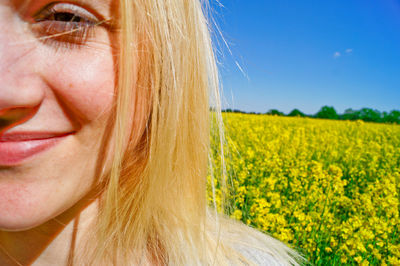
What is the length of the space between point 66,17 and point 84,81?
144mm

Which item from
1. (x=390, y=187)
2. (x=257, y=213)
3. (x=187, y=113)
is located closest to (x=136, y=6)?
(x=187, y=113)

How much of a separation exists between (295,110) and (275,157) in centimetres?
3181

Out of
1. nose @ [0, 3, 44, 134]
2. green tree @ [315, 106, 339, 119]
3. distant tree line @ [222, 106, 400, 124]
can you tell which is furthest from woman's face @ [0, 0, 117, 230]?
green tree @ [315, 106, 339, 119]

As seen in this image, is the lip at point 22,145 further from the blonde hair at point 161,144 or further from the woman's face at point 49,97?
the blonde hair at point 161,144

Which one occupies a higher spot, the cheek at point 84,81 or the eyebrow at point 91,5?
the eyebrow at point 91,5

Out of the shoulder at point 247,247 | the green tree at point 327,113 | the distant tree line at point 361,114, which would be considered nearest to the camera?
the shoulder at point 247,247

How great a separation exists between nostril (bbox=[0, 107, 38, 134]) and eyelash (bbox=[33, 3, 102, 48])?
131mm

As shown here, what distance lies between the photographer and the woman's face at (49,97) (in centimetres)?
48

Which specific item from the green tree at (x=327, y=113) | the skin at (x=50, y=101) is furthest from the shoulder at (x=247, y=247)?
the green tree at (x=327, y=113)

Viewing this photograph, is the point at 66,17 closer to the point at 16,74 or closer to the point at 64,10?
the point at 64,10

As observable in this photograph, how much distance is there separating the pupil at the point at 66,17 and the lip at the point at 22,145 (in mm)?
217

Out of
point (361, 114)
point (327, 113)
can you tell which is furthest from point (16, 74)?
point (327, 113)

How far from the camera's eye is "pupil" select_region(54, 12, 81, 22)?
539 millimetres

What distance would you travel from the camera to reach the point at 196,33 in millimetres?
673
